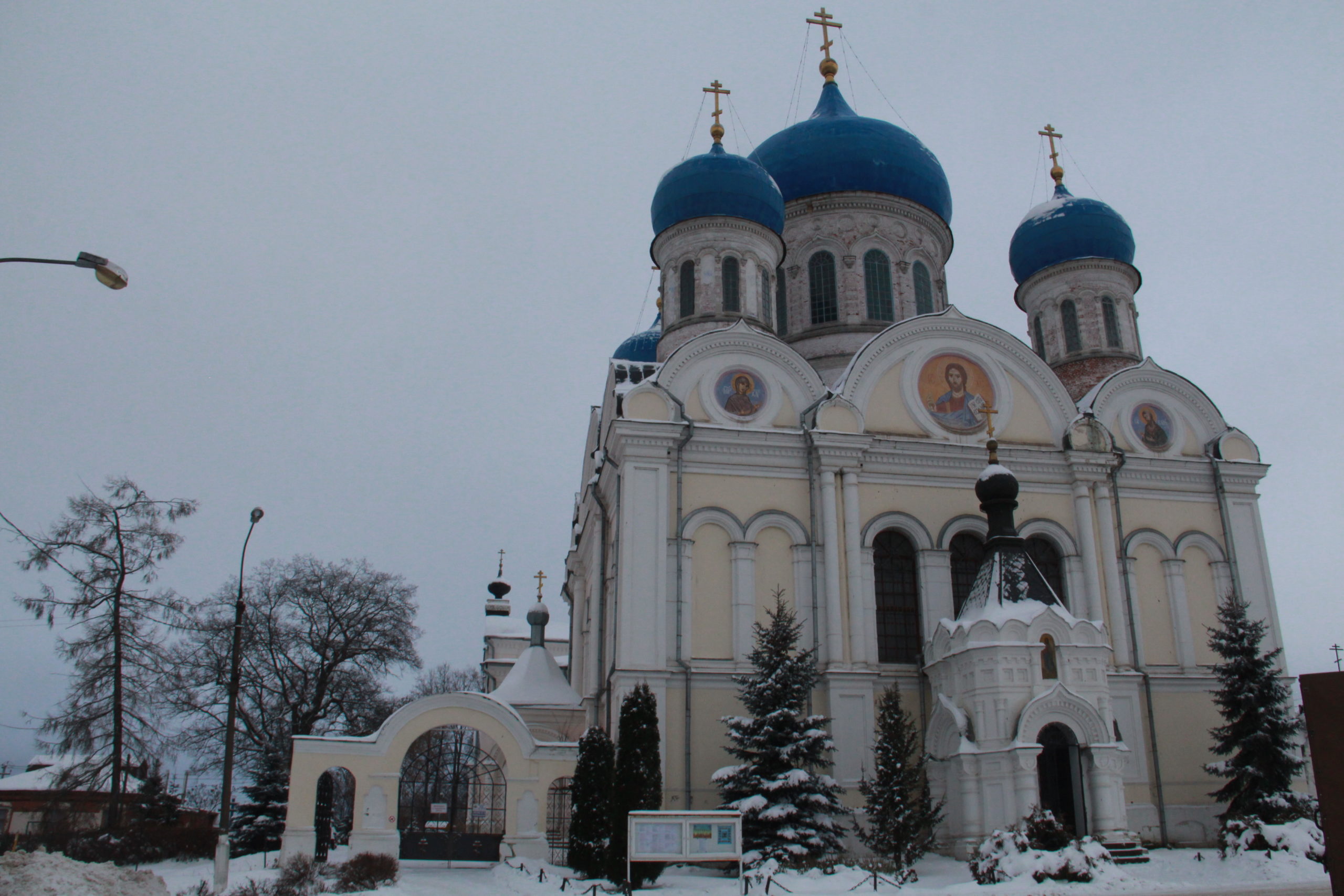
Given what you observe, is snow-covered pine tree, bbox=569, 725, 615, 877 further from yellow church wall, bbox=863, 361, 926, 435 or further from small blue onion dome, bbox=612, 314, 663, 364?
small blue onion dome, bbox=612, 314, 663, 364

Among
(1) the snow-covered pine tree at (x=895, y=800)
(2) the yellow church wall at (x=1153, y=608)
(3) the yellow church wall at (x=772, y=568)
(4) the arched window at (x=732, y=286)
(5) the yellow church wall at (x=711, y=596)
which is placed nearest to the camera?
(1) the snow-covered pine tree at (x=895, y=800)

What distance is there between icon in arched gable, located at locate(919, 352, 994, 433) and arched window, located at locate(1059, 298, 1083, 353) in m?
4.85

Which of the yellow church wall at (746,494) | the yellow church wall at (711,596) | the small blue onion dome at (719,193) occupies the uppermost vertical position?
the small blue onion dome at (719,193)

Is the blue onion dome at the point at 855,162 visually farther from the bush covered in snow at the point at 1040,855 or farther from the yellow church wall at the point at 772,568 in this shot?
the bush covered in snow at the point at 1040,855

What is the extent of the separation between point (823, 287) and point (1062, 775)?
10996mm

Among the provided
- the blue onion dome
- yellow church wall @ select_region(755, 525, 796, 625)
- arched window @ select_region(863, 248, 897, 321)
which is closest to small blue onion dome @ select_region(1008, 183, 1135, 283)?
the blue onion dome

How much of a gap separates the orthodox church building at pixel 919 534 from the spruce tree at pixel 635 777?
1608 millimetres

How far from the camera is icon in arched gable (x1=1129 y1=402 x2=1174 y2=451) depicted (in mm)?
18812

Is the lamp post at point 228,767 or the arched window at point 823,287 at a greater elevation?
the arched window at point 823,287

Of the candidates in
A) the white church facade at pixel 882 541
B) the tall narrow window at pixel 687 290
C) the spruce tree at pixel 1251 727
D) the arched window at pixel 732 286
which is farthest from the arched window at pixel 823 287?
the spruce tree at pixel 1251 727

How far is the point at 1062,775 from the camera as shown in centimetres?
1453

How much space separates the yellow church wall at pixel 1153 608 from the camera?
57.2ft

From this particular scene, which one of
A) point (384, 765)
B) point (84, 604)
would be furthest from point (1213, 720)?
point (84, 604)

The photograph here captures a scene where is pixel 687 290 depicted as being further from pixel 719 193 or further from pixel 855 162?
pixel 855 162
